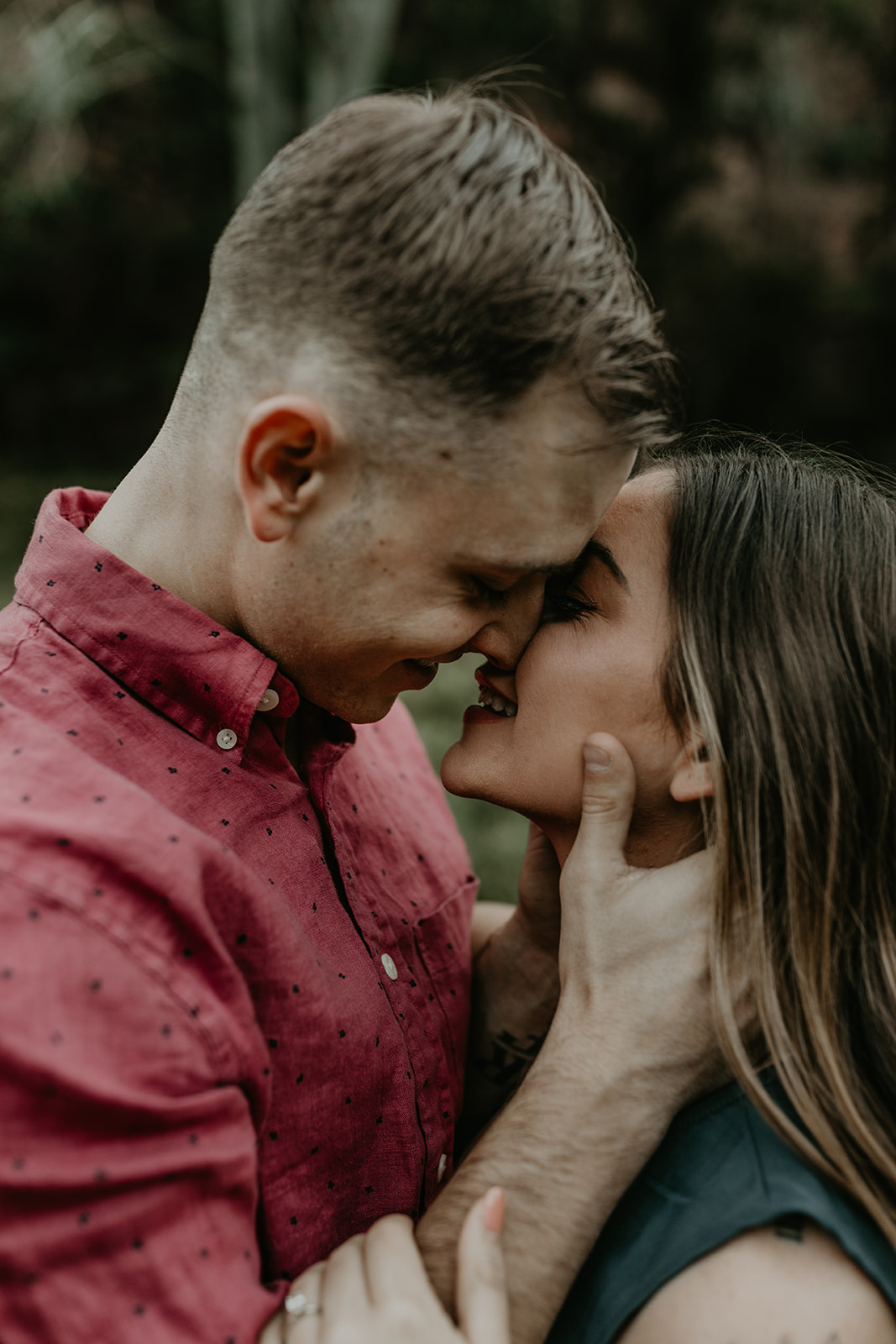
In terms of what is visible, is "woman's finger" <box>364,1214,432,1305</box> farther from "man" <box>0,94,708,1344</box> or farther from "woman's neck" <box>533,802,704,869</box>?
"woman's neck" <box>533,802,704,869</box>

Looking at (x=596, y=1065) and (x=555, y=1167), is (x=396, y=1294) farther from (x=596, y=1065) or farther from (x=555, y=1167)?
(x=596, y=1065)

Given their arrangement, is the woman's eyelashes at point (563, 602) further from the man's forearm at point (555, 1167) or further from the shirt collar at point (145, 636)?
the man's forearm at point (555, 1167)

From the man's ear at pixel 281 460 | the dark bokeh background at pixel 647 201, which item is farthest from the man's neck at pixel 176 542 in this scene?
the dark bokeh background at pixel 647 201

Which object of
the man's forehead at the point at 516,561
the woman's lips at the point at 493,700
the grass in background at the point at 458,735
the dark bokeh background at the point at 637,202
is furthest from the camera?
the dark bokeh background at the point at 637,202

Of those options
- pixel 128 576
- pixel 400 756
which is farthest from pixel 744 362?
pixel 128 576

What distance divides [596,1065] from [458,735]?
156 inches

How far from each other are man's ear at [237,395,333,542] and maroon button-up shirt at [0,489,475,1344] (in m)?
0.23

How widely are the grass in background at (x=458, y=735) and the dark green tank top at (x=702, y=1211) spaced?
3.83ft

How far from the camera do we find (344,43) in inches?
379

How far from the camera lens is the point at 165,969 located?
1.42 m

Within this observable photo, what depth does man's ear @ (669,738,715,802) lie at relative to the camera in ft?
6.57

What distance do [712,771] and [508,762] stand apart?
44cm

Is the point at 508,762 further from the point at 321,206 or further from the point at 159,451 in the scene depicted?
the point at 321,206

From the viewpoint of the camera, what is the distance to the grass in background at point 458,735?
4.67 m
